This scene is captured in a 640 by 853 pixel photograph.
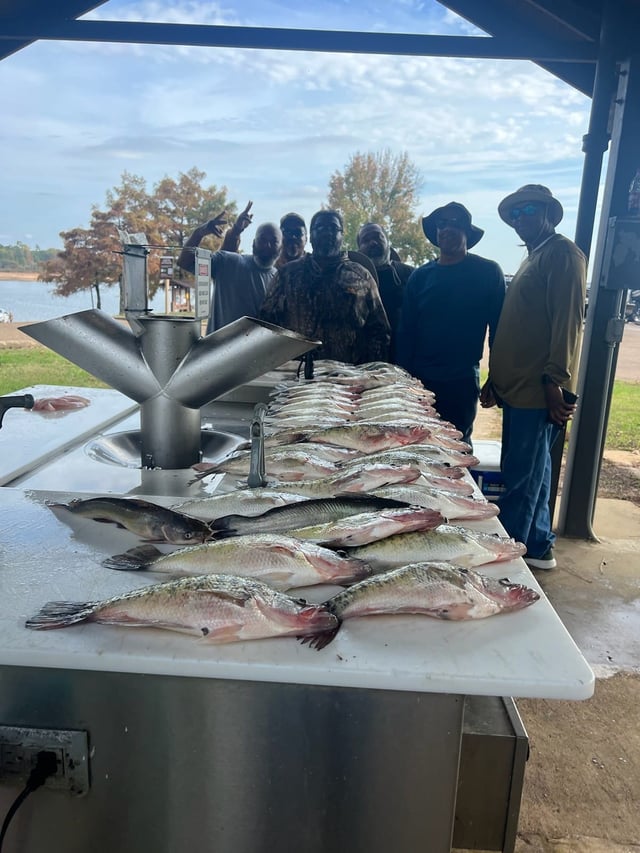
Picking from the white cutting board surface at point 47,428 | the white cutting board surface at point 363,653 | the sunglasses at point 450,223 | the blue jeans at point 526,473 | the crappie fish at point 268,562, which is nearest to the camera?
the white cutting board surface at point 363,653

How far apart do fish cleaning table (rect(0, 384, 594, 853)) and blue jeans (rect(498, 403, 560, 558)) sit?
365 centimetres

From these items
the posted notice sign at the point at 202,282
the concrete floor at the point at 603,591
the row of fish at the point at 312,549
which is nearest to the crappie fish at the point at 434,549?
the row of fish at the point at 312,549

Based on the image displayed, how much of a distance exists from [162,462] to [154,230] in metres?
15.5

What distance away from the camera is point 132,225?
53.8 feet

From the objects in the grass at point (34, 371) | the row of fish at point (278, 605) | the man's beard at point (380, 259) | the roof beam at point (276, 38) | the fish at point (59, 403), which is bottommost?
the grass at point (34, 371)

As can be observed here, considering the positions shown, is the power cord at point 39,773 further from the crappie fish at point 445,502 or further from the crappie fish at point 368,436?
the crappie fish at point 368,436

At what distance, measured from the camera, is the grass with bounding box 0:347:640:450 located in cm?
1055

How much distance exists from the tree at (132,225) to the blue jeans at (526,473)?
11098mm

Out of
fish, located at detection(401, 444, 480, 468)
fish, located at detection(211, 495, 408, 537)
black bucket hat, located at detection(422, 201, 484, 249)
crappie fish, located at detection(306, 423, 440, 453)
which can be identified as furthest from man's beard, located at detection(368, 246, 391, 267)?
fish, located at detection(211, 495, 408, 537)

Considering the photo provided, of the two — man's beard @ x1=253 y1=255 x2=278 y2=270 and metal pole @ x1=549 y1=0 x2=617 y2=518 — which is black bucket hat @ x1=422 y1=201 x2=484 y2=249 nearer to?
metal pole @ x1=549 y1=0 x2=617 y2=518

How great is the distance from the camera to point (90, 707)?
132cm

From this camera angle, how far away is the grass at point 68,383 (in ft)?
34.6

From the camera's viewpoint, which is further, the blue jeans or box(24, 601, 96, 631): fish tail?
the blue jeans

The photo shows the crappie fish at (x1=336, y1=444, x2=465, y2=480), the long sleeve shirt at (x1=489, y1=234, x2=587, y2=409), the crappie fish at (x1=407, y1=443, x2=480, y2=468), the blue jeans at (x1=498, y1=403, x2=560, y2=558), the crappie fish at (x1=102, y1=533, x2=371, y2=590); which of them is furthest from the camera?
the blue jeans at (x1=498, y1=403, x2=560, y2=558)
